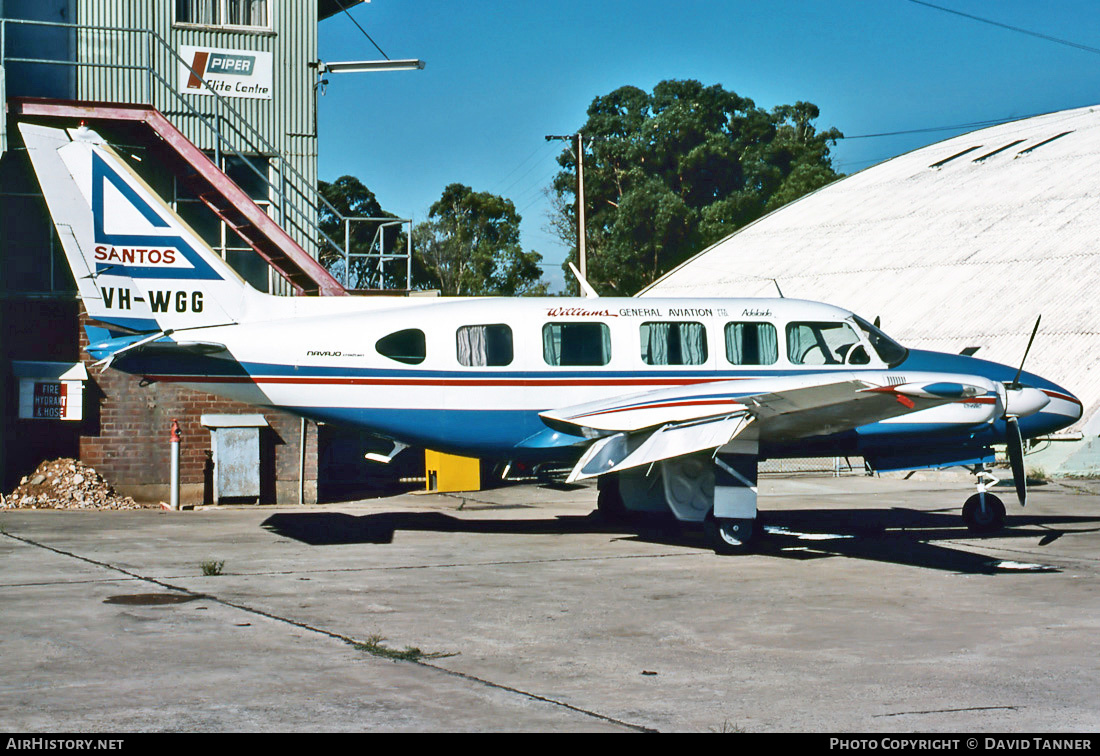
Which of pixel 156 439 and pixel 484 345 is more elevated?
pixel 484 345

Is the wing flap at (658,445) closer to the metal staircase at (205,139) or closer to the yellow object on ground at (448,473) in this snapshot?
the metal staircase at (205,139)

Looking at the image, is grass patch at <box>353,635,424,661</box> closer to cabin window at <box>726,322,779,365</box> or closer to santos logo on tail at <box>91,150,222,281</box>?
santos logo on tail at <box>91,150,222,281</box>

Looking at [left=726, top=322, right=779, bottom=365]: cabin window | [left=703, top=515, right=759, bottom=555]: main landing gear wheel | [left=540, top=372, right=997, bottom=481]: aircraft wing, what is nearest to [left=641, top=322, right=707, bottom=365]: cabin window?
[left=726, top=322, right=779, bottom=365]: cabin window

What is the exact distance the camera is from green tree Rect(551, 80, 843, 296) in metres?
68.5

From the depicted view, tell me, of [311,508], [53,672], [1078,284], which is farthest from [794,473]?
[53,672]

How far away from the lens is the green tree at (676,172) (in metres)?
68.5

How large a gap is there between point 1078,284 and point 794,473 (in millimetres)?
9766

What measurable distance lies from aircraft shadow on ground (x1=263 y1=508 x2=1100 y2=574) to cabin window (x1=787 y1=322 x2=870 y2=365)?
2512 mm

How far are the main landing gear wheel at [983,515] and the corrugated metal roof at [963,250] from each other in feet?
36.2

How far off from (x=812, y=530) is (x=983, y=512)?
2.42m

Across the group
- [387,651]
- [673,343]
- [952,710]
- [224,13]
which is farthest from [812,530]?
[224,13]

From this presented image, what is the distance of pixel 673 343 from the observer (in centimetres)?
1567

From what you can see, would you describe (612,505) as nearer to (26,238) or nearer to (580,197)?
(26,238)
